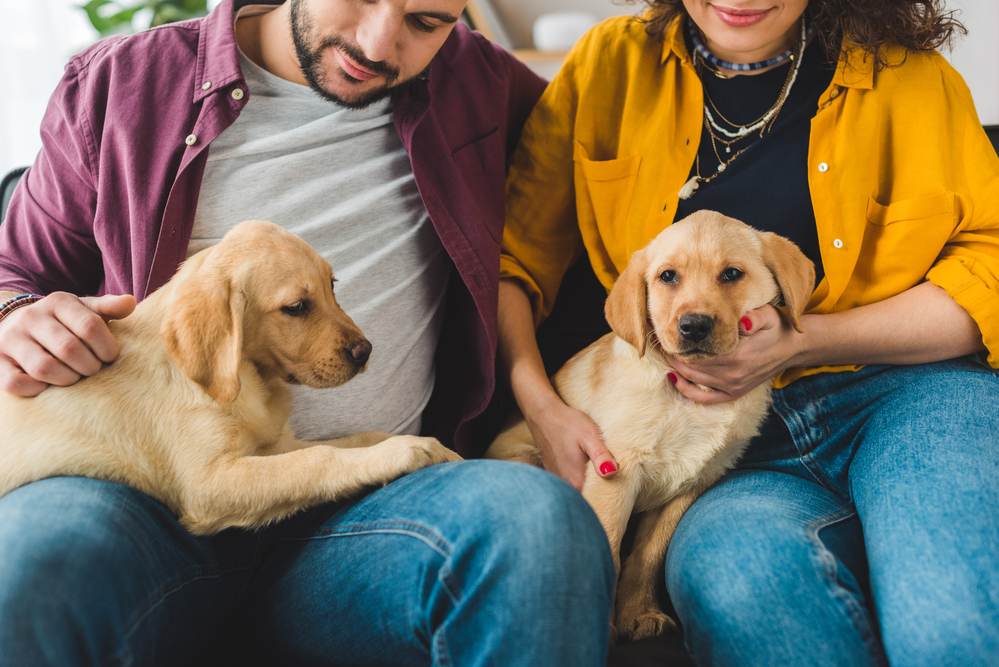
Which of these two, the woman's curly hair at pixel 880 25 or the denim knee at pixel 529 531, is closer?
the denim knee at pixel 529 531

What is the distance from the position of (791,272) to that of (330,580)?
1.17 meters

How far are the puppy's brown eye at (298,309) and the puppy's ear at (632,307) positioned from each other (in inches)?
27.8

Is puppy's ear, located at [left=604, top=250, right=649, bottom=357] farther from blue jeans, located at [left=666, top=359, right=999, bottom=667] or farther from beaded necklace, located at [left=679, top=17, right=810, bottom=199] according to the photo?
blue jeans, located at [left=666, top=359, right=999, bottom=667]

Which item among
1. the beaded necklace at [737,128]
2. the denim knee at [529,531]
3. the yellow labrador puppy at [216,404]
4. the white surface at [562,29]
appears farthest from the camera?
the white surface at [562,29]

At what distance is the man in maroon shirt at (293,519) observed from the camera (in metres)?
0.94

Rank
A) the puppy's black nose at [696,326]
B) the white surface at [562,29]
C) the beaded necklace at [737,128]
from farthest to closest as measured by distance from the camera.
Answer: the white surface at [562,29] < the beaded necklace at [737,128] < the puppy's black nose at [696,326]

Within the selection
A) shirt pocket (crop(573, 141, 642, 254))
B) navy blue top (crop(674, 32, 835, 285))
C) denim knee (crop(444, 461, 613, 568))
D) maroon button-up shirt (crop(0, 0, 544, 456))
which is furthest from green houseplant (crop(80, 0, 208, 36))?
denim knee (crop(444, 461, 613, 568))

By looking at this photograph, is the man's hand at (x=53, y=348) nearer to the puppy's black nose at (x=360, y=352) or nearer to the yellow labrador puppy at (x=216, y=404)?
the yellow labrador puppy at (x=216, y=404)

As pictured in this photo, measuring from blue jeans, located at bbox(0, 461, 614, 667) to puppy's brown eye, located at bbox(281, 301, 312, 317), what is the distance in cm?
35

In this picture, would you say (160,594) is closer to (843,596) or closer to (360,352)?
(360,352)

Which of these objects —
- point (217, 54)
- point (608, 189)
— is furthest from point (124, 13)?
point (608, 189)

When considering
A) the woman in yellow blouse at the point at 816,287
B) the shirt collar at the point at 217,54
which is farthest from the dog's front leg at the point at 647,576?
the shirt collar at the point at 217,54

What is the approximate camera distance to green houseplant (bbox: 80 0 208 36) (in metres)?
2.74

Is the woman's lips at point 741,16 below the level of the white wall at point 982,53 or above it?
above
